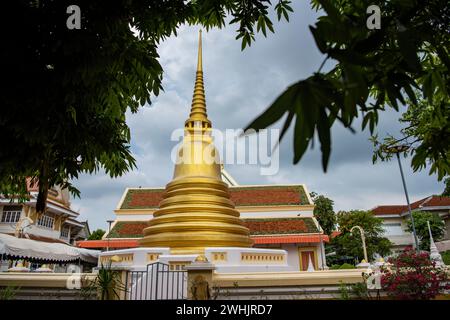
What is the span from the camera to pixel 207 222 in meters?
10.9

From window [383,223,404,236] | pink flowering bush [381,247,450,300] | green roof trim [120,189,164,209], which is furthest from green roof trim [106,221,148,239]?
window [383,223,404,236]

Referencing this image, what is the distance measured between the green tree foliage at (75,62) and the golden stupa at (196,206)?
6.72 metres

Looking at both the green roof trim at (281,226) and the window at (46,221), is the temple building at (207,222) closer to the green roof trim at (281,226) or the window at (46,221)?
the green roof trim at (281,226)

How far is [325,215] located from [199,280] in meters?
28.2

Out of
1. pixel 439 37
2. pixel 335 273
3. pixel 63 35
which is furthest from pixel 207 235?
pixel 439 37

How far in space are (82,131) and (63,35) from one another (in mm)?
1286

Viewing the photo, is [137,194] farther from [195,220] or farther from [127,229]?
[195,220]

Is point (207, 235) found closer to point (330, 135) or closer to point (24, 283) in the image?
point (24, 283)

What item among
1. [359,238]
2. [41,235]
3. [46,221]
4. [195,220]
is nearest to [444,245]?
[359,238]

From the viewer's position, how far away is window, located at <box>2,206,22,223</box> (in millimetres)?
22141

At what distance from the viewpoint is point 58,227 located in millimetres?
24875

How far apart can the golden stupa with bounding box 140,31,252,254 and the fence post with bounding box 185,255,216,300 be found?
371 centimetres

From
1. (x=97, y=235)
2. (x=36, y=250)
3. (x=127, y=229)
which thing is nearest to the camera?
(x=36, y=250)

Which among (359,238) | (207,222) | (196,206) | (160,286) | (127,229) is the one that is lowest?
(160,286)
